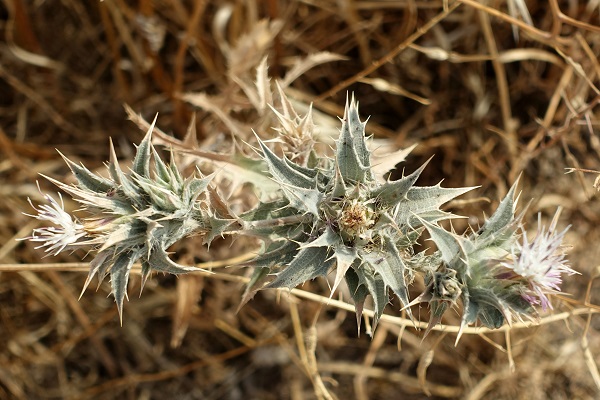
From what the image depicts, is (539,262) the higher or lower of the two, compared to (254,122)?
higher

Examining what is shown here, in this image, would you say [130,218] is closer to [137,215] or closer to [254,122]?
[137,215]

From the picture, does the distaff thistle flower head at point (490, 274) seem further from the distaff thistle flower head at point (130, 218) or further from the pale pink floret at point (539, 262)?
the distaff thistle flower head at point (130, 218)

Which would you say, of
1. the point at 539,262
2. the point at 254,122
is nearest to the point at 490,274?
the point at 539,262

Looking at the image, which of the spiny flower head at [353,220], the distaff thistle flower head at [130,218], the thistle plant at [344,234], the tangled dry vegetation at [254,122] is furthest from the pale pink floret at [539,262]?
the tangled dry vegetation at [254,122]

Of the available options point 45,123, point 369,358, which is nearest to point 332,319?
point 369,358

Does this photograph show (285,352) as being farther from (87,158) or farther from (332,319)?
(87,158)

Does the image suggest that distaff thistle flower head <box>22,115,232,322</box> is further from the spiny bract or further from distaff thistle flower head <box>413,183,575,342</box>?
distaff thistle flower head <box>413,183,575,342</box>

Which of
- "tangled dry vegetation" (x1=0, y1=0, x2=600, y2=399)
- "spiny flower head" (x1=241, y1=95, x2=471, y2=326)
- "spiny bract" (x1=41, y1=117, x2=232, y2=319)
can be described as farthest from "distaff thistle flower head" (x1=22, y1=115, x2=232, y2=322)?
"tangled dry vegetation" (x1=0, y1=0, x2=600, y2=399)
